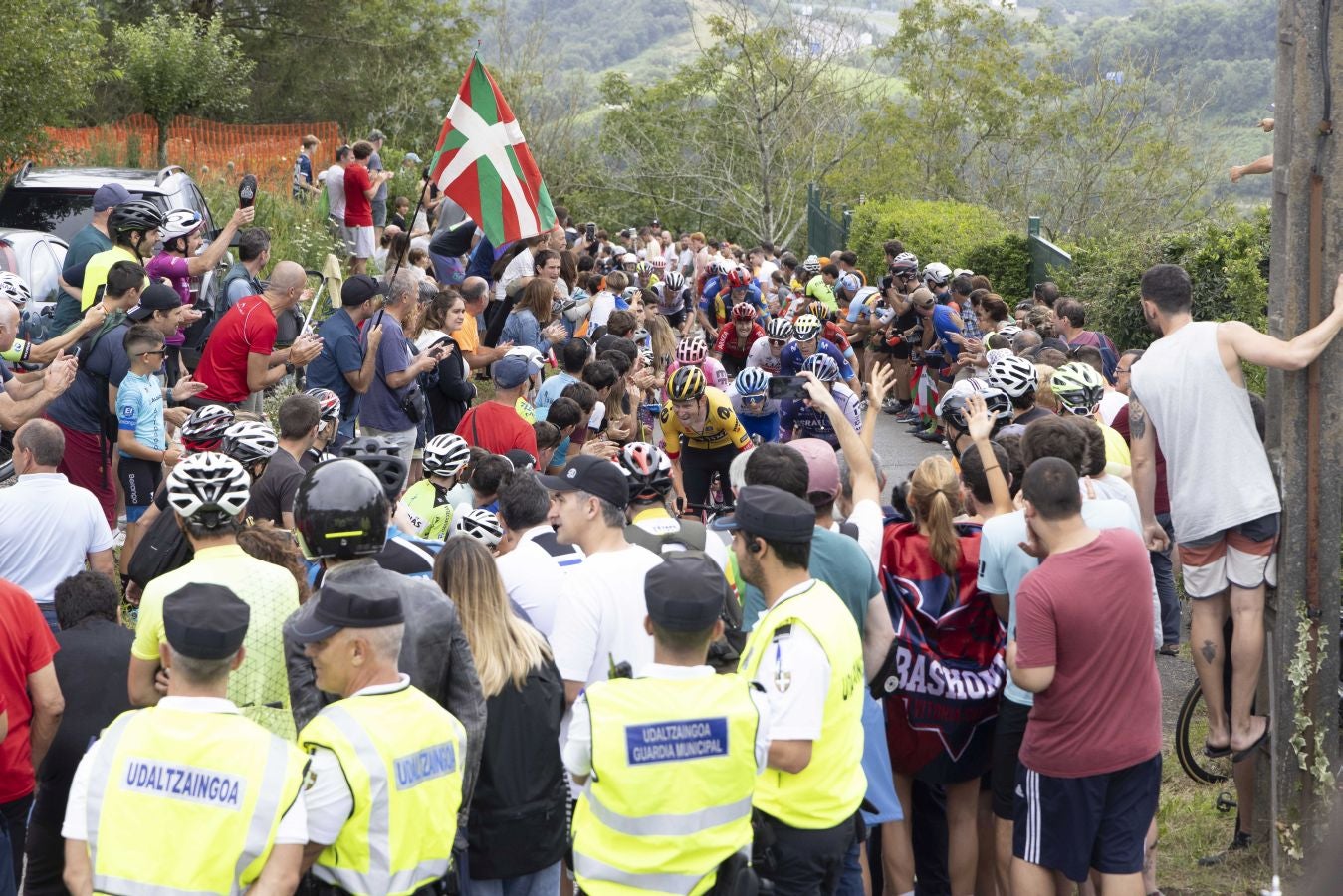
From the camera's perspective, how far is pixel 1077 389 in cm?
876

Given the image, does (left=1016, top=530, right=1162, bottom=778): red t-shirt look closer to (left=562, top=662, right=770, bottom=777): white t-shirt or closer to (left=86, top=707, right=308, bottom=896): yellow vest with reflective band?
(left=562, top=662, right=770, bottom=777): white t-shirt

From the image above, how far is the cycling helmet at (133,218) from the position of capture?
10.4m

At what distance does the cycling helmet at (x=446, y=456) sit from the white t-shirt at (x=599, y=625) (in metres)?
2.38

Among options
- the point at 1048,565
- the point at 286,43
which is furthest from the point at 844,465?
the point at 286,43

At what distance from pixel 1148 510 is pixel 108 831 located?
5.01 metres

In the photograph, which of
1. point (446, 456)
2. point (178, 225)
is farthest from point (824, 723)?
point (178, 225)

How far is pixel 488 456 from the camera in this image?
7.52 m

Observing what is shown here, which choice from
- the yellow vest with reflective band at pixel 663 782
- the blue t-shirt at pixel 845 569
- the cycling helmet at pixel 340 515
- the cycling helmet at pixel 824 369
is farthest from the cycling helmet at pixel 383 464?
the cycling helmet at pixel 824 369

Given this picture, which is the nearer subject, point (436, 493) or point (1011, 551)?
point (1011, 551)

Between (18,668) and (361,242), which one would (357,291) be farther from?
(361,242)

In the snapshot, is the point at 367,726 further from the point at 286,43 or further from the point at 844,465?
the point at 286,43

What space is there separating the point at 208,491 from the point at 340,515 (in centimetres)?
83

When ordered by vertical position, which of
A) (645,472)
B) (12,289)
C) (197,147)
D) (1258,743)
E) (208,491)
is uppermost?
(197,147)

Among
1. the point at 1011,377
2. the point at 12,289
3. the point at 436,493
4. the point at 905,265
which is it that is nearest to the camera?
the point at 436,493
